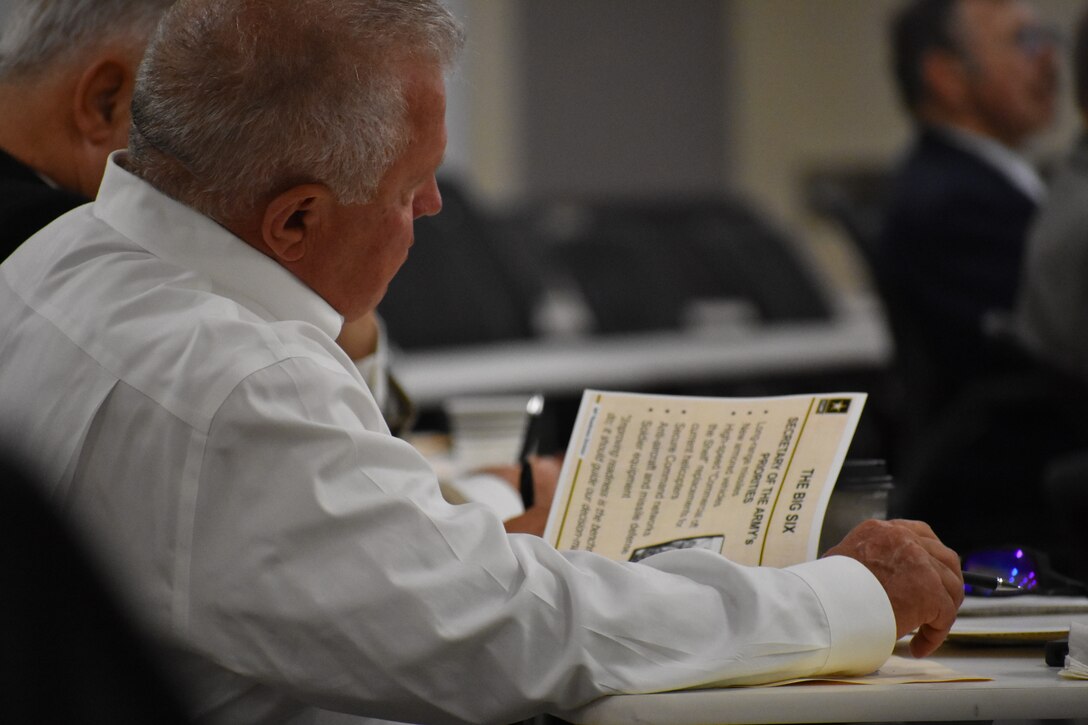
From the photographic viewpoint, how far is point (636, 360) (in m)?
4.07

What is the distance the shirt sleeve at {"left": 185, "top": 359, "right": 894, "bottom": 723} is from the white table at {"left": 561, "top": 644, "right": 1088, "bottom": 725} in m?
0.01

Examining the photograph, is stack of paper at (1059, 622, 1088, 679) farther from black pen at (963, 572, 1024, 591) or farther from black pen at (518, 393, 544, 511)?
black pen at (518, 393, 544, 511)

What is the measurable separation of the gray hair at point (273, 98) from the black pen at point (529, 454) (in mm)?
425

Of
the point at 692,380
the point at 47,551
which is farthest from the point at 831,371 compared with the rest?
the point at 47,551

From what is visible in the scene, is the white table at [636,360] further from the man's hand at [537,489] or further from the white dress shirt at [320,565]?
the white dress shirt at [320,565]

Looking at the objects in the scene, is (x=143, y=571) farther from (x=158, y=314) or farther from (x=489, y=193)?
(x=489, y=193)

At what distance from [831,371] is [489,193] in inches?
127

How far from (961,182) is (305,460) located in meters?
2.68

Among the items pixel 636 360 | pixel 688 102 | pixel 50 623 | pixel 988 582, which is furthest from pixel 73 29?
pixel 688 102

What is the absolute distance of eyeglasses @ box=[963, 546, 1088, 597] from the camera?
1233 mm

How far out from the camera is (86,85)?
1.48 m

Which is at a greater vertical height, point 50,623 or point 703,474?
point 50,623

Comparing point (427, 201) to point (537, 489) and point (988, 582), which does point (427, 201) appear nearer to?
point (537, 489)

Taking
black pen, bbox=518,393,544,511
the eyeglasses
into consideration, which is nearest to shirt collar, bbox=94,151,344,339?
black pen, bbox=518,393,544,511
